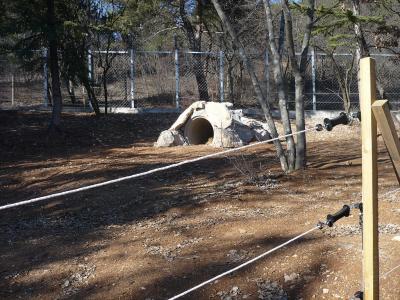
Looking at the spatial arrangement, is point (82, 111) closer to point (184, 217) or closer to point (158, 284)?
point (184, 217)

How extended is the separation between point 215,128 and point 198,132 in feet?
4.23

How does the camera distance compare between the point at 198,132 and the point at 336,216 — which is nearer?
the point at 336,216

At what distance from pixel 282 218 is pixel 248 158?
3757 millimetres

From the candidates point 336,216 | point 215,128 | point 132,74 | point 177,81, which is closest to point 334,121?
point 336,216

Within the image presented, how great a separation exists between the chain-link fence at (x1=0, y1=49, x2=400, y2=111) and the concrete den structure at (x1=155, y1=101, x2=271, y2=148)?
15.8ft

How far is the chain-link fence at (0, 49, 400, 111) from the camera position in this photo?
1655cm

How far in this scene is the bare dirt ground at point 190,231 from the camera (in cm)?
415

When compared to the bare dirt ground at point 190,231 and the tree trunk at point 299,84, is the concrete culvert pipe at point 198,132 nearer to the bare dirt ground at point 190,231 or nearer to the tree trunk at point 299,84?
the bare dirt ground at point 190,231

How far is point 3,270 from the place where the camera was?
470cm

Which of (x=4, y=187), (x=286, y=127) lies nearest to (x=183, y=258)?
(x=286, y=127)

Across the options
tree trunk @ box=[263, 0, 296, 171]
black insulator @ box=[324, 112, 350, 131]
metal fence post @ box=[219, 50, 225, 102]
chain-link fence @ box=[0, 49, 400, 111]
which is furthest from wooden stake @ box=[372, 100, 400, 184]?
metal fence post @ box=[219, 50, 225, 102]

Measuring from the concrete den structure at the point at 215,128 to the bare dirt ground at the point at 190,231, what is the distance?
1439 mm

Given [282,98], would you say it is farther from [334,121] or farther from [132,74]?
[132,74]

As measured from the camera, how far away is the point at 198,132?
1227 cm
